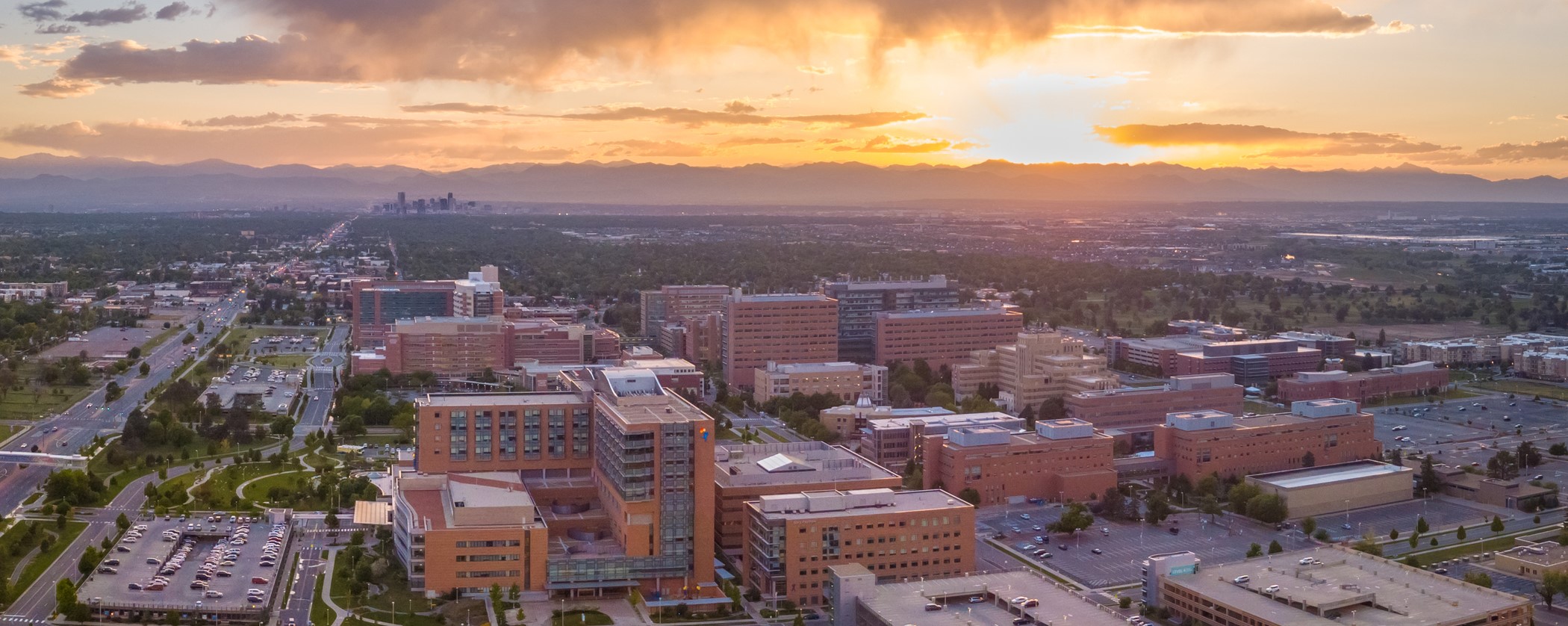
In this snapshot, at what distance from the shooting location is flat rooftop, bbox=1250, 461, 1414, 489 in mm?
34656

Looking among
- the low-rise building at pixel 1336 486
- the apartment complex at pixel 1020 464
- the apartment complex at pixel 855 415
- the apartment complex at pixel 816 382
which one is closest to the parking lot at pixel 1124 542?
the apartment complex at pixel 1020 464

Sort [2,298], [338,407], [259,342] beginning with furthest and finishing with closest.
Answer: [2,298] < [259,342] < [338,407]

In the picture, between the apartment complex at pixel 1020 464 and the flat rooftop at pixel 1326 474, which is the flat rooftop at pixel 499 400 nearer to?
the apartment complex at pixel 1020 464

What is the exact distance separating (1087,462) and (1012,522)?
365 centimetres

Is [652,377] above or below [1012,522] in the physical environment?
above

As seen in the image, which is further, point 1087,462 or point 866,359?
point 866,359

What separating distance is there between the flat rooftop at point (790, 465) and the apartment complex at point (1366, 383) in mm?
21740

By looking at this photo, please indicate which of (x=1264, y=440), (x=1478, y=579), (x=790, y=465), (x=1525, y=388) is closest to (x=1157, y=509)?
(x=1264, y=440)

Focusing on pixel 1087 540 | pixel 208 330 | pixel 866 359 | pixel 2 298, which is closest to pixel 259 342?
pixel 208 330

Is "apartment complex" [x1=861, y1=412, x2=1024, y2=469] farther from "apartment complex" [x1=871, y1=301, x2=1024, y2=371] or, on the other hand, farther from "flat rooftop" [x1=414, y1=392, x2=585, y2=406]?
"apartment complex" [x1=871, y1=301, x2=1024, y2=371]

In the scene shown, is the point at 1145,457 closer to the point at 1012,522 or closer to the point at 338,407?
the point at 1012,522

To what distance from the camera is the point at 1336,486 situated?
3450 centimetres

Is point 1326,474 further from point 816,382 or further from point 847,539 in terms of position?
point 816,382

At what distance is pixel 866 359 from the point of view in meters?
56.9
